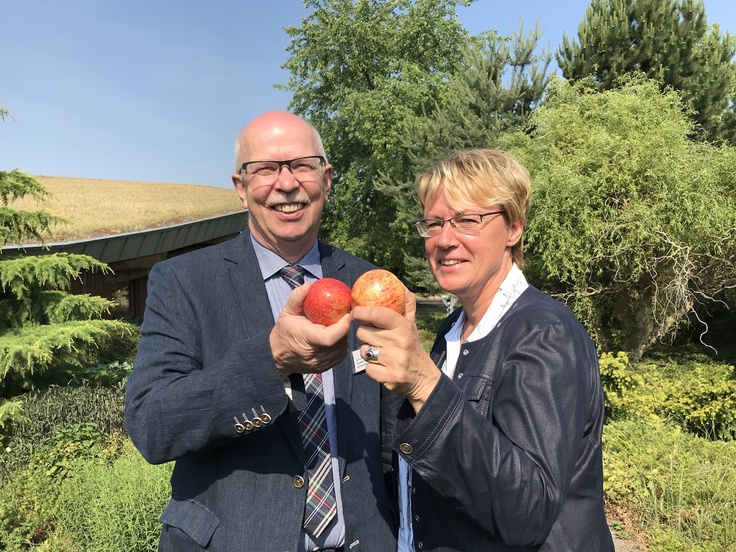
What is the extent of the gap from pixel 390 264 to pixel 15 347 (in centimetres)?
1774

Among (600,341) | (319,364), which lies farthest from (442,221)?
(600,341)

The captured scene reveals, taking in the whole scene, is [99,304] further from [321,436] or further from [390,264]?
[390,264]

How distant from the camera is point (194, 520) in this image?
1680 mm

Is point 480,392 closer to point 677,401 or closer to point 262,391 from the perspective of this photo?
point 262,391

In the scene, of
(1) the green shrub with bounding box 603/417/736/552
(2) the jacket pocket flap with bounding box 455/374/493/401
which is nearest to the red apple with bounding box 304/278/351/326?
(2) the jacket pocket flap with bounding box 455/374/493/401

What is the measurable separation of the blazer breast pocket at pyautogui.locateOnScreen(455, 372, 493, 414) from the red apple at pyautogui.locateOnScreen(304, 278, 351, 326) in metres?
0.45

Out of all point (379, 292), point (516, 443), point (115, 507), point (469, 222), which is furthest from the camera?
point (115, 507)

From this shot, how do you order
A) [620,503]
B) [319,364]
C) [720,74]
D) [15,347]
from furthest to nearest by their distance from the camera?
[720,74], [15,347], [620,503], [319,364]

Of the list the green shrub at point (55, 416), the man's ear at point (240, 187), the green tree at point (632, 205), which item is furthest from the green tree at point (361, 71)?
the man's ear at point (240, 187)

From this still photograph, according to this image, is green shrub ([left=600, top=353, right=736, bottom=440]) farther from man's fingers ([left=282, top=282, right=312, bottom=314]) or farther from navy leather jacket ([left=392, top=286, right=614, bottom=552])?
man's fingers ([left=282, top=282, right=312, bottom=314])

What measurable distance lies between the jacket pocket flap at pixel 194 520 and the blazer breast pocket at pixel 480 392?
94 cm

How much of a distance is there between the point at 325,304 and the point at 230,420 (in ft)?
1.45

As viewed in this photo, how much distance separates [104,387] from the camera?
7734 mm

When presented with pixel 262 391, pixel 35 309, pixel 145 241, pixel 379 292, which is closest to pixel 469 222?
pixel 379 292
